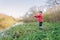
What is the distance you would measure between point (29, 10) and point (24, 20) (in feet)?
2.83

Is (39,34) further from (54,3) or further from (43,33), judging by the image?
(54,3)

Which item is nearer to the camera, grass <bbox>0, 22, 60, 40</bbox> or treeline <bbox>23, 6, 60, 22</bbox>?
grass <bbox>0, 22, 60, 40</bbox>

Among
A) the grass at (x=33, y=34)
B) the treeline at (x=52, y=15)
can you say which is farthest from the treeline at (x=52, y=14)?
the grass at (x=33, y=34)

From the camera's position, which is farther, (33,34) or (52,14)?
(52,14)

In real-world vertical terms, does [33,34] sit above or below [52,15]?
above

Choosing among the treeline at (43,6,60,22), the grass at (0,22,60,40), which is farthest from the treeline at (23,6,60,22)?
the grass at (0,22,60,40)

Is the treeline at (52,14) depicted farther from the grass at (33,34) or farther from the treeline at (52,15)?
the grass at (33,34)

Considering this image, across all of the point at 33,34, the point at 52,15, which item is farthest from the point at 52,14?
the point at 33,34

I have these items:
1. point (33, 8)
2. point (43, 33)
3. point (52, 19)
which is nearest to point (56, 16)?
point (52, 19)

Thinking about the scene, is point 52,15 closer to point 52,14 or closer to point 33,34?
point 52,14

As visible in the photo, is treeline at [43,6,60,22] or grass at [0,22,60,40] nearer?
grass at [0,22,60,40]

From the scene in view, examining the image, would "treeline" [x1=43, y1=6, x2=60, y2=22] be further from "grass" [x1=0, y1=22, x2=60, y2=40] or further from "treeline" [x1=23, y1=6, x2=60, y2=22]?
"grass" [x1=0, y1=22, x2=60, y2=40]

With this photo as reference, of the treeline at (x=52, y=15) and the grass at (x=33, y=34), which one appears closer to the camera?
the grass at (x=33, y=34)

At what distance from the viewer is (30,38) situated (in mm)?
10750
